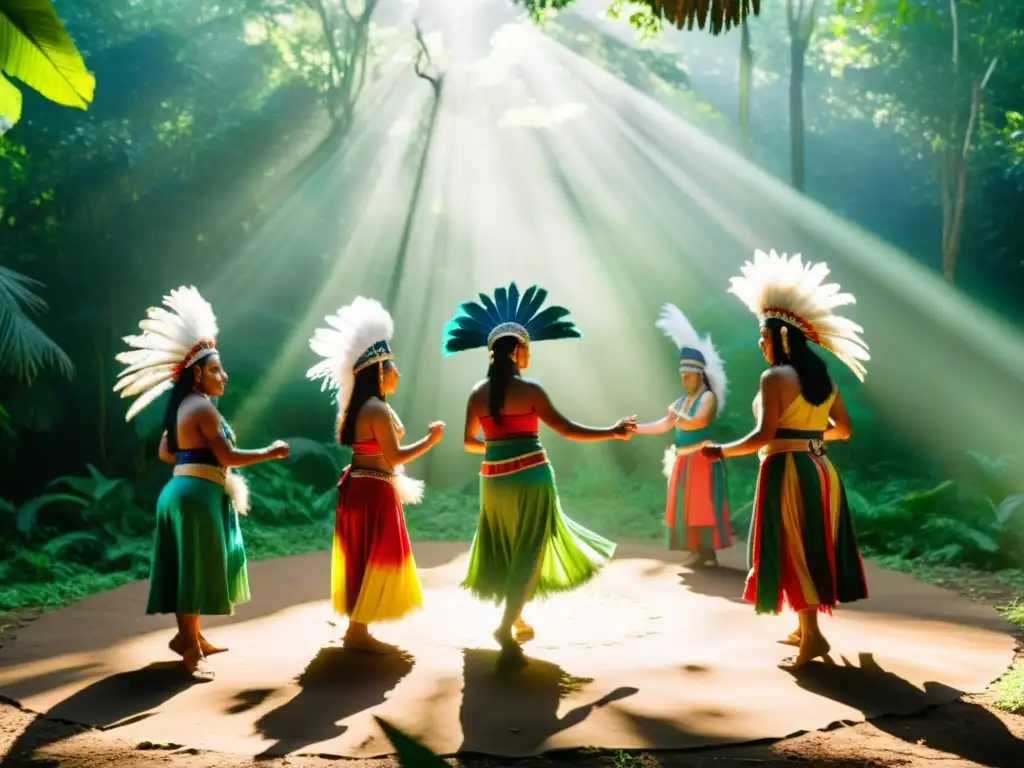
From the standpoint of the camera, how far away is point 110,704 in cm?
439

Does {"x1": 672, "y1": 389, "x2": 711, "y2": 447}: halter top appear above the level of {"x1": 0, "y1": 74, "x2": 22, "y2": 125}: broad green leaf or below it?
below

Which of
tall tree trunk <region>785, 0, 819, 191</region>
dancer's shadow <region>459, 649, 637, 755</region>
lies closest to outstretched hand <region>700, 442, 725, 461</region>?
dancer's shadow <region>459, 649, 637, 755</region>

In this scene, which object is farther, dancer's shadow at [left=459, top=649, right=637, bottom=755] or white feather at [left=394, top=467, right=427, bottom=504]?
white feather at [left=394, top=467, right=427, bottom=504]

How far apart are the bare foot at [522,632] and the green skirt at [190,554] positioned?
1607 mm

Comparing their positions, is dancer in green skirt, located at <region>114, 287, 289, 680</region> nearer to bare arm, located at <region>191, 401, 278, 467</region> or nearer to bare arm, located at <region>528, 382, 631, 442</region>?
bare arm, located at <region>191, 401, 278, 467</region>

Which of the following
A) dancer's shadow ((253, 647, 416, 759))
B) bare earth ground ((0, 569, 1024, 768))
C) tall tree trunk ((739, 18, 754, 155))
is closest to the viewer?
bare earth ground ((0, 569, 1024, 768))

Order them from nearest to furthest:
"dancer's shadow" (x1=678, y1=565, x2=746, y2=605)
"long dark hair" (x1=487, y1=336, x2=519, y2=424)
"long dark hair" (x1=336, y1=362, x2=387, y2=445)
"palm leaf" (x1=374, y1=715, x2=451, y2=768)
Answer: "palm leaf" (x1=374, y1=715, x2=451, y2=768)
"long dark hair" (x1=487, y1=336, x2=519, y2=424)
"long dark hair" (x1=336, y1=362, x2=387, y2=445)
"dancer's shadow" (x1=678, y1=565, x2=746, y2=605)

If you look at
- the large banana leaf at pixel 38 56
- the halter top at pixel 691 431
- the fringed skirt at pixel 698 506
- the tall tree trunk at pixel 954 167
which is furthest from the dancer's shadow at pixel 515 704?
the tall tree trunk at pixel 954 167

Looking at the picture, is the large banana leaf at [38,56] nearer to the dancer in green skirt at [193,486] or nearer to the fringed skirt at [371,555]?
the dancer in green skirt at [193,486]

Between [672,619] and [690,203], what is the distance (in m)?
16.9

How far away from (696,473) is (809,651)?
2890mm

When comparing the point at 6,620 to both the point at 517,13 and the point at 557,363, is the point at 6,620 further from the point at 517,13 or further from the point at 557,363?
the point at 517,13

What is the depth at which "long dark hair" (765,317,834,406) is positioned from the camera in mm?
4805

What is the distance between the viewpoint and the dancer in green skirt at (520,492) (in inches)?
198
